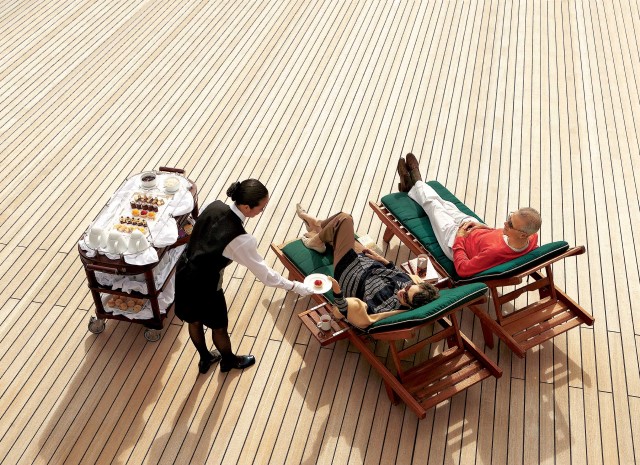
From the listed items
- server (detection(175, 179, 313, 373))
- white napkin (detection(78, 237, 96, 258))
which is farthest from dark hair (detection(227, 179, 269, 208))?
white napkin (detection(78, 237, 96, 258))

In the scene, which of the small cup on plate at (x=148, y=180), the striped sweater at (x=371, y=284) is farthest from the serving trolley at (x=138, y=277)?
the striped sweater at (x=371, y=284)

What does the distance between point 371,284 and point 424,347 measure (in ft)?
2.02

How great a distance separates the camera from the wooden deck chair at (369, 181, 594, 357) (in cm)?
434

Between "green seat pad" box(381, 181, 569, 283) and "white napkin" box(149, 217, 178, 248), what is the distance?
171 cm

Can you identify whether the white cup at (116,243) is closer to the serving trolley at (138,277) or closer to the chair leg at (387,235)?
the serving trolley at (138,277)

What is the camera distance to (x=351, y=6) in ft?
29.6

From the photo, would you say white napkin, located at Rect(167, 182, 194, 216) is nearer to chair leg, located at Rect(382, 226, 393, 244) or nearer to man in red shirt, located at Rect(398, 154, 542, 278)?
chair leg, located at Rect(382, 226, 393, 244)

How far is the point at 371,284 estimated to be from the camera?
4344 mm

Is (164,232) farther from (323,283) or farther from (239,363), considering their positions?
(323,283)

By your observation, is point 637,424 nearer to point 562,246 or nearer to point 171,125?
point 562,246

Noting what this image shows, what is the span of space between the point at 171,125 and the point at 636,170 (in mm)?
4552

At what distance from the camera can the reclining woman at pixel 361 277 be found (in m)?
4.09

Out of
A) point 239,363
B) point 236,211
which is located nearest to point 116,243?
point 236,211

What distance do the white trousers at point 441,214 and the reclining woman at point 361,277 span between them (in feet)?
1.75
